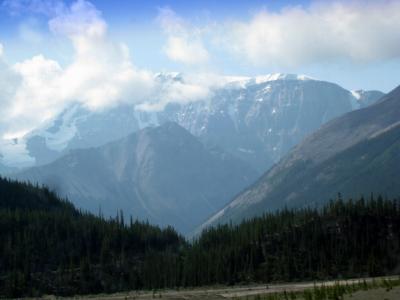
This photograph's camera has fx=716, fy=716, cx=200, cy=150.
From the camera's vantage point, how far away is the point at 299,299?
98.8 meters

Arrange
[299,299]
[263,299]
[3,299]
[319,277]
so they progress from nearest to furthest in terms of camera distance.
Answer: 1. [299,299]
2. [263,299]
3. [3,299]
4. [319,277]

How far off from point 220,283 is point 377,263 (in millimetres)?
44188

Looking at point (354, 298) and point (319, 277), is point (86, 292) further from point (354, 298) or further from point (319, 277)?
point (354, 298)

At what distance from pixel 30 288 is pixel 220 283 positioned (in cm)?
5211

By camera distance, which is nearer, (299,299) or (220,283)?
(299,299)

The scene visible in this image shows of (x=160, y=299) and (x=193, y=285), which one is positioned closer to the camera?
(x=160, y=299)

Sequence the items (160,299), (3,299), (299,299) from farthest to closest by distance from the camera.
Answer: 1. (3,299)
2. (160,299)
3. (299,299)

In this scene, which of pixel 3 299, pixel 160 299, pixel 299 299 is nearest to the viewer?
pixel 299 299

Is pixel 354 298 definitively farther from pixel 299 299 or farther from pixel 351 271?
pixel 351 271

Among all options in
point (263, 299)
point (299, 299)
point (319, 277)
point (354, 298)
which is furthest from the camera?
point (319, 277)

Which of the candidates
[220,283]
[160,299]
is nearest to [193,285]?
[220,283]

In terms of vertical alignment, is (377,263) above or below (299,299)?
above

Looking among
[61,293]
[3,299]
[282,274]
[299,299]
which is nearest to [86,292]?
[61,293]

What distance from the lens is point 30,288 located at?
196250 mm
